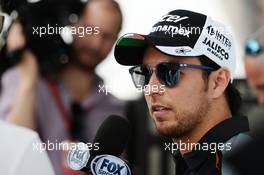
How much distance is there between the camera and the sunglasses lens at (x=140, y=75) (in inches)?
63.6

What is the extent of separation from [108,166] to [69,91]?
0.70 metres

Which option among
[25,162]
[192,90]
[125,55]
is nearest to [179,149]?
[192,90]

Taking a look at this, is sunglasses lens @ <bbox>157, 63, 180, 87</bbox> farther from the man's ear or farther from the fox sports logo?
the fox sports logo

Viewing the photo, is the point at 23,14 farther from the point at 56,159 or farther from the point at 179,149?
the point at 179,149

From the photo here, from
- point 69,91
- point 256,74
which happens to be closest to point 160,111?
point 256,74

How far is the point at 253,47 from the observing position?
186cm

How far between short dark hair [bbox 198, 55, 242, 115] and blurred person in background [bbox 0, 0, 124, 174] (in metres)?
0.49

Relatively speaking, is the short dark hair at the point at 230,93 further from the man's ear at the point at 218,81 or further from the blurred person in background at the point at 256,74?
the blurred person in background at the point at 256,74

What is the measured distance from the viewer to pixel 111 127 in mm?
1564

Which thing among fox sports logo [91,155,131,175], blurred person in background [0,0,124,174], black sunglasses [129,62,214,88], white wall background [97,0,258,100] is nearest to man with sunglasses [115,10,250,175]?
black sunglasses [129,62,214,88]

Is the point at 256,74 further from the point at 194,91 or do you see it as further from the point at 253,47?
the point at 194,91

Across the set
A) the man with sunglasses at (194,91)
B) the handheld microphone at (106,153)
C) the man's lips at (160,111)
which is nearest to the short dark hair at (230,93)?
the man with sunglasses at (194,91)

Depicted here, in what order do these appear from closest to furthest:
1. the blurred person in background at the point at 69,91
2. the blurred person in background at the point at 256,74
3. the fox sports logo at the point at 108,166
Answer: the fox sports logo at the point at 108,166 → the blurred person in background at the point at 256,74 → the blurred person in background at the point at 69,91

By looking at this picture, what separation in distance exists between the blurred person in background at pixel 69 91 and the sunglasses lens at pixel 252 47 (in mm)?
399
